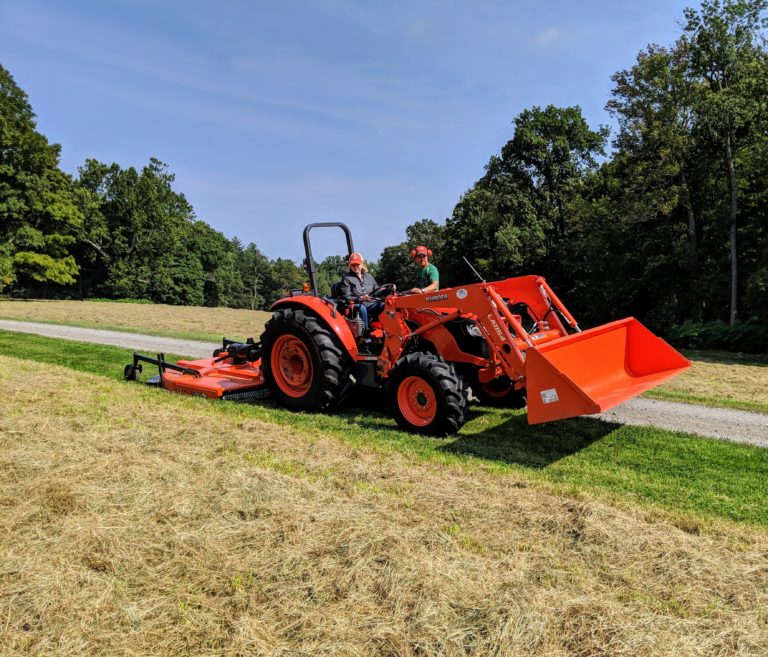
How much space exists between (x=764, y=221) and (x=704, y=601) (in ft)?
62.3

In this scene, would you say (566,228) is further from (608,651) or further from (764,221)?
(608,651)

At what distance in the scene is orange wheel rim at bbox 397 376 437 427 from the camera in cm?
570

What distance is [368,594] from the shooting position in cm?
270

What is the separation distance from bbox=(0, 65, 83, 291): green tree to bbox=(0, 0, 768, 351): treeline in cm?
10

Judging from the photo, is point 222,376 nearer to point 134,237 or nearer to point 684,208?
point 684,208

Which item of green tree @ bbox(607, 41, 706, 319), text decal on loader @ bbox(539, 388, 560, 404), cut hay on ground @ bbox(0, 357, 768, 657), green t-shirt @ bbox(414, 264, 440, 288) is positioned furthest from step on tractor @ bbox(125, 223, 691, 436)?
green tree @ bbox(607, 41, 706, 319)

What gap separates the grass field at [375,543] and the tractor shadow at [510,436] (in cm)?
4

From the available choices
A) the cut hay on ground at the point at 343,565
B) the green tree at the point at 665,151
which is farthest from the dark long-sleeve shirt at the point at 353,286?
the green tree at the point at 665,151

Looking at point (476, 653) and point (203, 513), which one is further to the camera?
point (203, 513)

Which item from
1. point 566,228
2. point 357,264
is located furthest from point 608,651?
point 566,228

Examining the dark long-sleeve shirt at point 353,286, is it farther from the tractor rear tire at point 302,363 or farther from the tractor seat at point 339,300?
the tractor rear tire at point 302,363

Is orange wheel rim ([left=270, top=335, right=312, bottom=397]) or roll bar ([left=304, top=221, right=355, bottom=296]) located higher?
roll bar ([left=304, top=221, right=355, bottom=296])

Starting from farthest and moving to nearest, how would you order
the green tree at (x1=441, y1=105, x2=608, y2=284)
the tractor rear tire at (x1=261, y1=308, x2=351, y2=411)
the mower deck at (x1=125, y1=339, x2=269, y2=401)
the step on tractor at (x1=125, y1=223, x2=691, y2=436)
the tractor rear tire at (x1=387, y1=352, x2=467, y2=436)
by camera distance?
the green tree at (x1=441, y1=105, x2=608, y2=284) < the mower deck at (x1=125, y1=339, x2=269, y2=401) < the tractor rear tire at (x1=261, y1=308, x2=351, y2=411) < the tractor rear tire at (x1=387, y1=352, x2=467, y2=436) < the step on tractor at (x1=125, y1=223, x2=691, y2=436)

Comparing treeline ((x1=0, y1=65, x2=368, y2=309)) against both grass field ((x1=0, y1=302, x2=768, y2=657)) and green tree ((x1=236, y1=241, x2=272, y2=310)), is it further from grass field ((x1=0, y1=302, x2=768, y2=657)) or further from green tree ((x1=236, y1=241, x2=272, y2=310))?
grass field ((x1=0, y1=302, x2=768, y2=657))
